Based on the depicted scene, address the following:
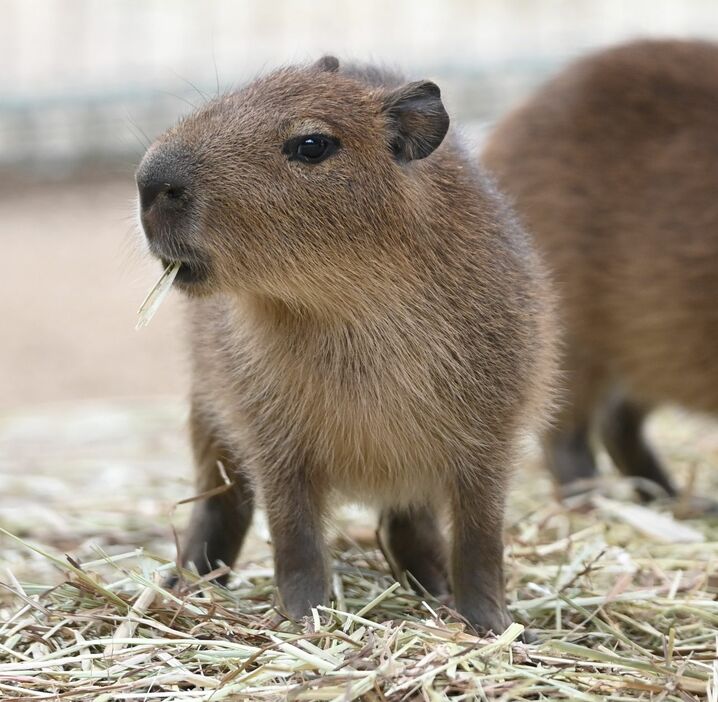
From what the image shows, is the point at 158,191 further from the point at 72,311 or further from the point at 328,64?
the point at 72,311

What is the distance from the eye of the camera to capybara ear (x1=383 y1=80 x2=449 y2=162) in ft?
12.0

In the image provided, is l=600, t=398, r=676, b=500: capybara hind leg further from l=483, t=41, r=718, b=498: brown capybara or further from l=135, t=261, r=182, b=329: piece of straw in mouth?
l=135, t=261, r=182, b=329: piece of straw in mouth

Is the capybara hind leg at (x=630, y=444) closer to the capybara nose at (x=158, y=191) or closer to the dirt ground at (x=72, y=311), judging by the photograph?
the dirt ground at (x=72, y=311)

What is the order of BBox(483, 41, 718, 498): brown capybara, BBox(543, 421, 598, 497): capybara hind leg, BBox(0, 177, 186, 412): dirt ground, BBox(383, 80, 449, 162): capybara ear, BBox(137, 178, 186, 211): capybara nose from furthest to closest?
BBox(0, 177, 186, 412): dirt ground < BBox(543, 421, 598, 497): capybara hind leg < BBox(483, 41, 718, 498): brown capybara < BBox(383, 80, 449, 162): capybara ear < BBox(137, 178, 186, 211): capybara nose

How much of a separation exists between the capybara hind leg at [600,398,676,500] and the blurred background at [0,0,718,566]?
8.11 ft

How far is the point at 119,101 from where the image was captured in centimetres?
1545

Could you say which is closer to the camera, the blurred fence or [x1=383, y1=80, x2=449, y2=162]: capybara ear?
[x1=383, y1=80, x2=449, y2=162]: capybara ear

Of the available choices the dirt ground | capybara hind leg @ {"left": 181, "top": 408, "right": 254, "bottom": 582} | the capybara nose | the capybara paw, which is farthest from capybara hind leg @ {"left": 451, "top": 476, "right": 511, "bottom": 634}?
the dirt ground

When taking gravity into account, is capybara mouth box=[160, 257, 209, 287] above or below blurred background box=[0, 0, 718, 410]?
above

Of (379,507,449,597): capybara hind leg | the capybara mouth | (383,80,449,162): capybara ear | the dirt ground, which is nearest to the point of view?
the capybara mouth

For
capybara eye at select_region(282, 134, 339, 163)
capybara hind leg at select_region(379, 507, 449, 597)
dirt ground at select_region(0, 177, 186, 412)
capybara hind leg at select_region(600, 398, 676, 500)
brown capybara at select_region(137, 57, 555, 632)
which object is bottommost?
dirt ground at select_region(0, 177, 186, 412)

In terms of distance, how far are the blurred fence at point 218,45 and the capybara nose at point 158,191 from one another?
38.9 ft

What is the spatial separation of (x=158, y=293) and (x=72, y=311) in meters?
7.84

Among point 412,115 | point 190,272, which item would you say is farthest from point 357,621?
point 412,115
